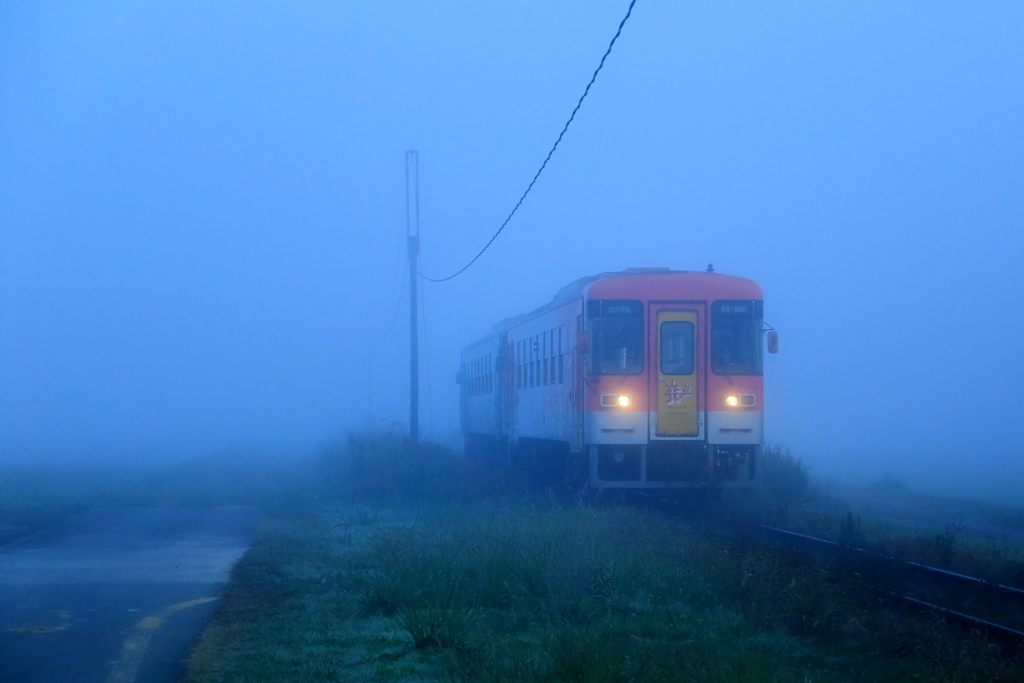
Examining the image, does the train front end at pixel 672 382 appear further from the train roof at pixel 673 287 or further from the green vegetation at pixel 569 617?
the green vegetation at pixel 569 617

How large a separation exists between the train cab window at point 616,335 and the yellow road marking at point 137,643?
7.51 meters

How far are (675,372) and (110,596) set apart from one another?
345 inches

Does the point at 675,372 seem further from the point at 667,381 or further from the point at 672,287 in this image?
the point at 672,287

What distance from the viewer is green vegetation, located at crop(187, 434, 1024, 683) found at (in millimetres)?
6066

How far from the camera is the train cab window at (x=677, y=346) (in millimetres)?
15203

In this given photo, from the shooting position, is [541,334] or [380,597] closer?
[380,597]

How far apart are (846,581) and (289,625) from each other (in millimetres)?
4872

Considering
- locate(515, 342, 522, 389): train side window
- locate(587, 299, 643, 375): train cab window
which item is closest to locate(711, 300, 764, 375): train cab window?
locate(587, 299, 643, 375): train cab window

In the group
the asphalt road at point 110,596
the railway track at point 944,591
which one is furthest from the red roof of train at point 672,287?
the asphalt road at point 110,596

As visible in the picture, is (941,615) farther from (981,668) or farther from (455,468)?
(455,468)

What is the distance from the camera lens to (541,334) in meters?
18.9

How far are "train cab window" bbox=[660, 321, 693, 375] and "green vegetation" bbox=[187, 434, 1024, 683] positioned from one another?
3819mm

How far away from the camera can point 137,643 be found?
24.5 feet

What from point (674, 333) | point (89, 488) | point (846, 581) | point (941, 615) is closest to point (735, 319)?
point (674, 333)
